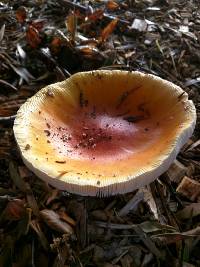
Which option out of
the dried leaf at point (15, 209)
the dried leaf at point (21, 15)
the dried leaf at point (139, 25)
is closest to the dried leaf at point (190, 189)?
the dried leaf at point (15, 209)

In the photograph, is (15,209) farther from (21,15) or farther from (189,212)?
(21,15)

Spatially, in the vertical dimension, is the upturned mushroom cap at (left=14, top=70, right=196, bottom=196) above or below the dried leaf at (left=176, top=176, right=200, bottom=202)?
above

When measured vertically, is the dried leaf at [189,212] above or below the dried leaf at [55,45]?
below

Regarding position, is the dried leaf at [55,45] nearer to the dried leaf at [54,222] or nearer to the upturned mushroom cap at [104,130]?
the upturned mushroom cap at [104,130]

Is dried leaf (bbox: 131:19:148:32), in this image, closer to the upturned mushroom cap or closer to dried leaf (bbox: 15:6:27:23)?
dried leaf (bbox: 15:6:27:23)

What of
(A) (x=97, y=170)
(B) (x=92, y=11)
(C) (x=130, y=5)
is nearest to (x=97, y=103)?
(A) (x=97, y=170)

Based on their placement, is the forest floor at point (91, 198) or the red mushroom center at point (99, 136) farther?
the red mushroom center at point (99, 136)

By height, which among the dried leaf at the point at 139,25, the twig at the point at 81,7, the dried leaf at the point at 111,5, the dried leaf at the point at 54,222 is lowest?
the dried leaf at the point at 54,222

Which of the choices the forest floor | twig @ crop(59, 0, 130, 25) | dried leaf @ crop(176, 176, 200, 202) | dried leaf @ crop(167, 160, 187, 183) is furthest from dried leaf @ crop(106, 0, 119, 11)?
dried leaf @ crop(176, 176, 200, 202)

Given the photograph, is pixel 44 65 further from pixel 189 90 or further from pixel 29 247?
pixel 29 247

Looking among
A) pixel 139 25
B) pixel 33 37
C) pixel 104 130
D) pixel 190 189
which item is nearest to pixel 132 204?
pixel 190 189
